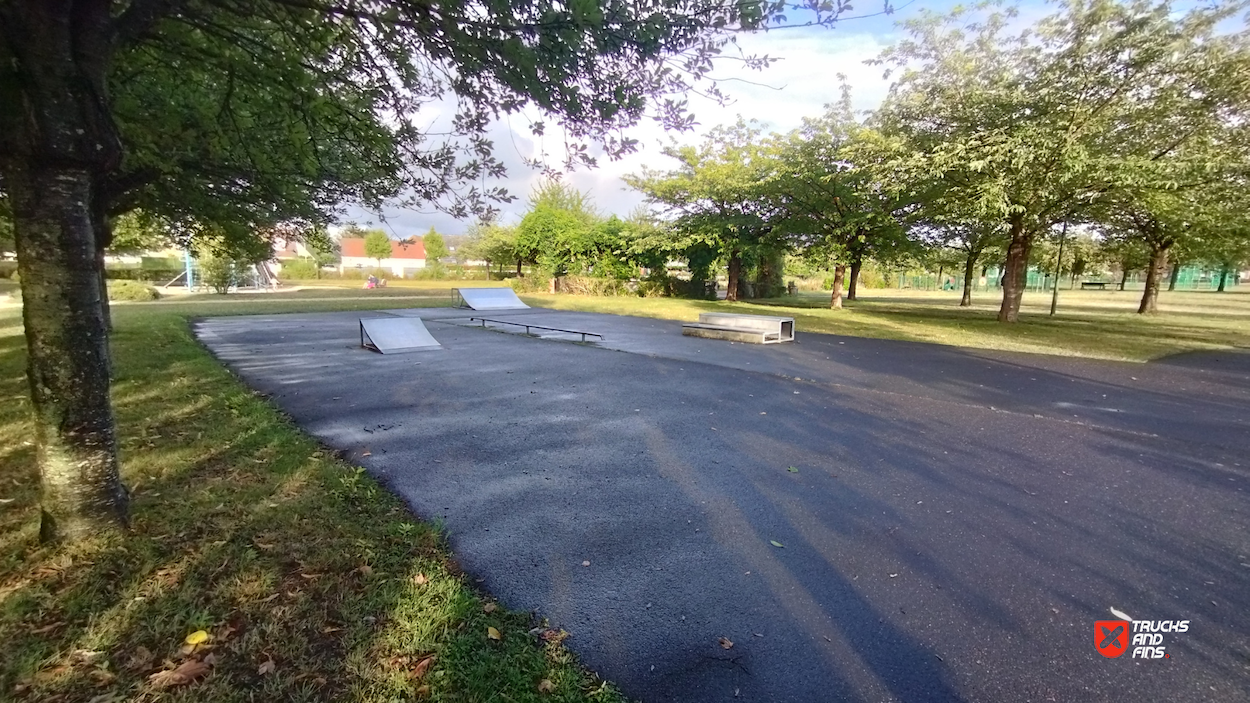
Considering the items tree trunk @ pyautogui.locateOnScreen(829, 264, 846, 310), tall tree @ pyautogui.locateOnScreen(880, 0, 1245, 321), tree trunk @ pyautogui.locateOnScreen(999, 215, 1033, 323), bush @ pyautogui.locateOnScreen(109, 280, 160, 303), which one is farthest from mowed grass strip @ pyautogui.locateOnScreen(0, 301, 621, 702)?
bush @ pyautogui.locateOnScreen(109, 280, 160, 303)

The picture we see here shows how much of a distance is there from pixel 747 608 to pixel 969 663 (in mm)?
880

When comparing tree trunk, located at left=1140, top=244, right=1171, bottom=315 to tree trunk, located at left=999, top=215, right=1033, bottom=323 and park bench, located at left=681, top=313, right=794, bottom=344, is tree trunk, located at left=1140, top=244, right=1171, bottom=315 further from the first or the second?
park bench, located at left=681, top=313, right=794, bottom=344

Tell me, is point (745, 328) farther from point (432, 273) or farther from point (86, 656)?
point (432, 273)

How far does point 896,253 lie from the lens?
23344mm

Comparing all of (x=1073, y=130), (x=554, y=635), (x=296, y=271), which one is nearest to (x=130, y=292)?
(x=296, y=271)

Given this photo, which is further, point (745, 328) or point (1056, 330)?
point (1056, 330)

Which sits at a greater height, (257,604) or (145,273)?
(145,273)

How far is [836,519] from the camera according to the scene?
3.45 metres

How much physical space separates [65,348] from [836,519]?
4.22 m

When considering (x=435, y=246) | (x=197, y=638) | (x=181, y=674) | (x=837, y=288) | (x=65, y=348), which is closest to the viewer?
(x=181, y=674)

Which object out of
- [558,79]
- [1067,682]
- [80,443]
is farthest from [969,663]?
[80,443]

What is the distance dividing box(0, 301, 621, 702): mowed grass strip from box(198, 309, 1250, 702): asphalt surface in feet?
0.89

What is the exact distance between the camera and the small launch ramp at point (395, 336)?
33.8 feet

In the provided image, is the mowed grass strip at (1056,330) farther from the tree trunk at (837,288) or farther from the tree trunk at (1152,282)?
the tree trunk at (837,288)
